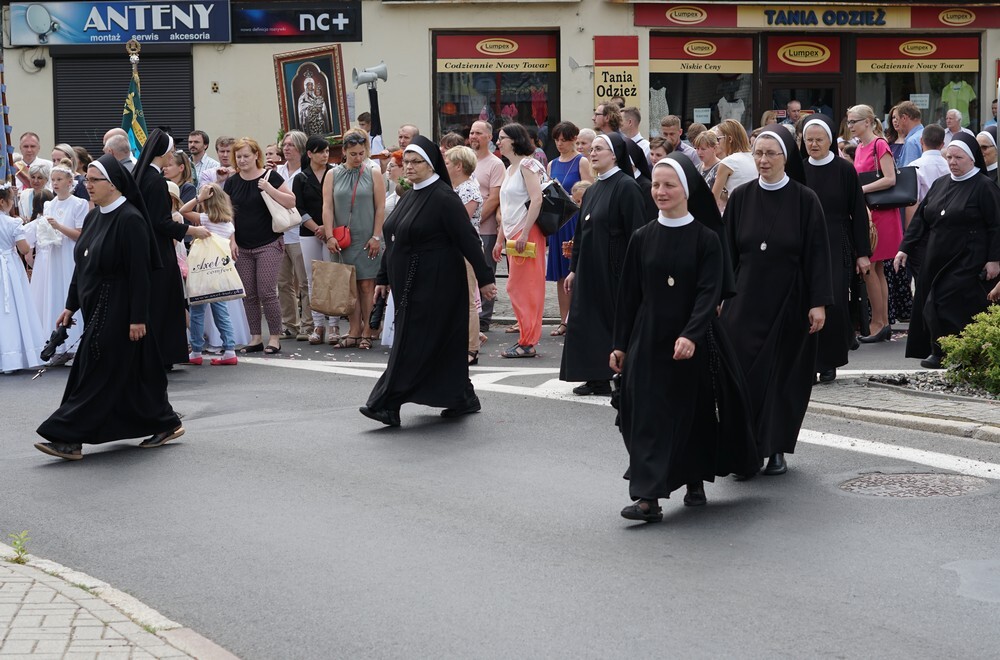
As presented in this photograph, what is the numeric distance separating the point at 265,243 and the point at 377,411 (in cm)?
490

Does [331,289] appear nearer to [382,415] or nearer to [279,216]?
[279,216]

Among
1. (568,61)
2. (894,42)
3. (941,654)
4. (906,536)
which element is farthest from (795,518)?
(894,42)

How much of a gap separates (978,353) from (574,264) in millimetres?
3000

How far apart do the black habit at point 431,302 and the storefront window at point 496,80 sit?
15.9m

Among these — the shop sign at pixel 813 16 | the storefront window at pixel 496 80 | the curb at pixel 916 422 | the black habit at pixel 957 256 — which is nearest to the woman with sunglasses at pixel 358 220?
the black habit at pixel 957 256

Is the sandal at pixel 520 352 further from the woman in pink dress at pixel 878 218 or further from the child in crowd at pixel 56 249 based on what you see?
the child in crowd at pixel 56 249

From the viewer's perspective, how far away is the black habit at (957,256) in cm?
1242

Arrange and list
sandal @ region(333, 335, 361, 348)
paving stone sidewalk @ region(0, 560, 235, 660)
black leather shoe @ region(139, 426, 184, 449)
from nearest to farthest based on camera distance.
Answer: paving stone sidewalk @ region(0, 560, 235, 660)
black leather shoe @ region(139, 426, 184, 449)
sandal @ region(333, 335, 361, 348)

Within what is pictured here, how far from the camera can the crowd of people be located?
25.7ft

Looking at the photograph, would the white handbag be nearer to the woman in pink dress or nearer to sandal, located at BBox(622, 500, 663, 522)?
the woman in pink dress

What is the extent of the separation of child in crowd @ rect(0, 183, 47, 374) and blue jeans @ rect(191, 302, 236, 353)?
1423 mm

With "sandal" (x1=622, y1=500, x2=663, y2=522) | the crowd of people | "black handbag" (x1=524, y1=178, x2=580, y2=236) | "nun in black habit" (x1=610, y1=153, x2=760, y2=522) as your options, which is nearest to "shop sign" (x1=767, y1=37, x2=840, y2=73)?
the crowd of people

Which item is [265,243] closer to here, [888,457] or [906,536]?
[888,457]

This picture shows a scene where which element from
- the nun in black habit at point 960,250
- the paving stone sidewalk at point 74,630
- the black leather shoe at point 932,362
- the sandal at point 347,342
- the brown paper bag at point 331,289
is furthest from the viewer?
the sandal at point 347,342
